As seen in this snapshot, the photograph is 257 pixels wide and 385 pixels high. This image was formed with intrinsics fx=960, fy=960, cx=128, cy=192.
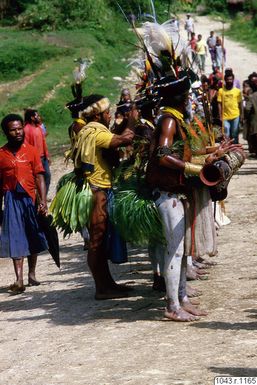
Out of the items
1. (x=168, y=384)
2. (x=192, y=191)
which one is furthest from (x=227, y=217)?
(x=168, y=384)

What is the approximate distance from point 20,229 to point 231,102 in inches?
332

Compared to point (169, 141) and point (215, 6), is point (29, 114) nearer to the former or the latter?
point (169, 141)

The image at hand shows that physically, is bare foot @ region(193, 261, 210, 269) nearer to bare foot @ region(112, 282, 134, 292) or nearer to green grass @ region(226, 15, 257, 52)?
bare foot @ region(112, 282, 134, 292)

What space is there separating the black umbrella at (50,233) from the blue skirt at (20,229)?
0.15 feet

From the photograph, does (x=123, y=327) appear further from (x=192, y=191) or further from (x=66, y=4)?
(x=66, y=4)

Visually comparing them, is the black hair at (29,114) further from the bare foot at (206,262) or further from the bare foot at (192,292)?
the bare foot at (192,292)

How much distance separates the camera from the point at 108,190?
834 centimetres

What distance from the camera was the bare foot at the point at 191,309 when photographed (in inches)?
297

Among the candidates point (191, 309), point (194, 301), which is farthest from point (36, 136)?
point (191, 309)

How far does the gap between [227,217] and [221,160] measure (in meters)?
5.00

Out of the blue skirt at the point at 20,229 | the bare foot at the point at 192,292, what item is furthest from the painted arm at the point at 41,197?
the bare foot at the point at 192,292

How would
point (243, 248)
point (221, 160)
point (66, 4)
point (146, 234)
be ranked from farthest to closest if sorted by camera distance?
point (66, 4)
point (243, 248)
point (146, 234)
point (221, 160)

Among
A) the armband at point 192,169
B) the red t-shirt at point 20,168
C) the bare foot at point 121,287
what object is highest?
the armband at point 192,169

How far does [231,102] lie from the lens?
56.1 ft
